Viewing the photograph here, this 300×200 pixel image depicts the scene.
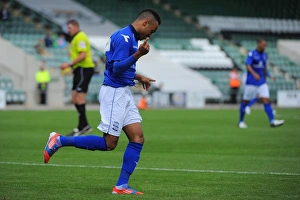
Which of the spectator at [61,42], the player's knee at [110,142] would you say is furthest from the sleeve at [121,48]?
the spectator at [61,42]

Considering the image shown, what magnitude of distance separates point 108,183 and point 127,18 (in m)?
35.8

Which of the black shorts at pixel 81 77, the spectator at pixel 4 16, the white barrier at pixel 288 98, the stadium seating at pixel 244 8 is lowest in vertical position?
the white barrier at pixel 288 98

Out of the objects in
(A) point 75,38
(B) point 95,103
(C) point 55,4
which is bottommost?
(B) point 95,103

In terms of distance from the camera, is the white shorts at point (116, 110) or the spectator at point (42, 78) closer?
the white shorts at point (116, 110)

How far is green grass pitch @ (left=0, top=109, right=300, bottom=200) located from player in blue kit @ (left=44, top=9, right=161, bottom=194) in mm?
457

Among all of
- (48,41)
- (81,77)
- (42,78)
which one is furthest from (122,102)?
(48,41)

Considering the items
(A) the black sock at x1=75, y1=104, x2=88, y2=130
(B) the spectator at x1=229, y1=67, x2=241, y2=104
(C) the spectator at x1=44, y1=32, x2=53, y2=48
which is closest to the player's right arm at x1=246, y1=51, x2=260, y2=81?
(A) the black sock at x1=75, y1=104, x2=88, y2=130

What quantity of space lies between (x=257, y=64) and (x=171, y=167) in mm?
9838

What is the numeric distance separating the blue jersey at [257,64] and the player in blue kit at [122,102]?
39.0 ft

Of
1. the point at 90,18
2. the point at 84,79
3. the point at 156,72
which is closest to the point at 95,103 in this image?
the point at 156,72

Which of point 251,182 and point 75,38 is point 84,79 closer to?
point 75,38

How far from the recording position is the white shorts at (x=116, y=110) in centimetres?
836

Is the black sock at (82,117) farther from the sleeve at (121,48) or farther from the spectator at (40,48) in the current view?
the spectator at (40,48)

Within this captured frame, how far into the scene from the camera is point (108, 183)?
9133 millimetres
